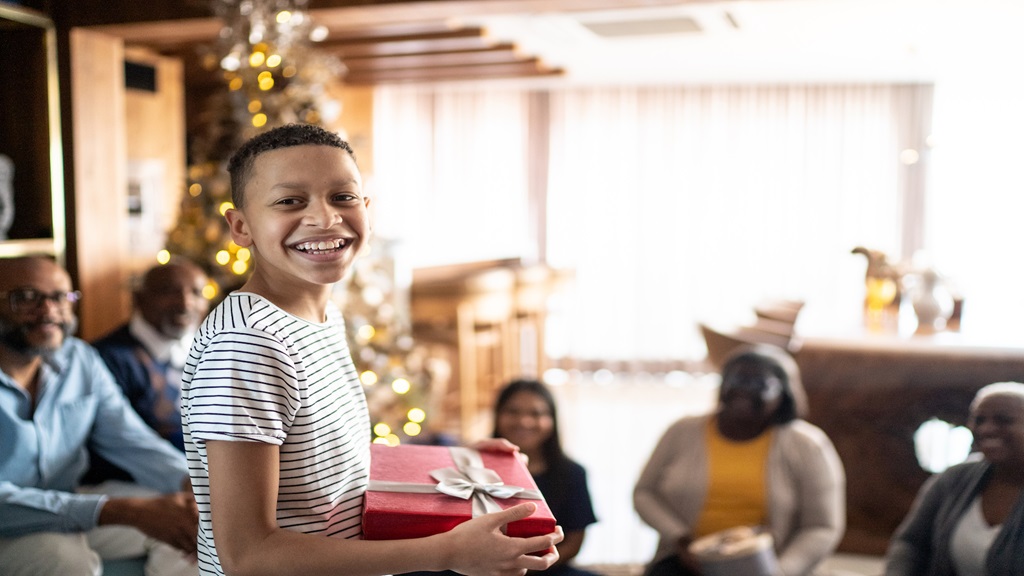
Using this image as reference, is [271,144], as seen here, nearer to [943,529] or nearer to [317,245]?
[317,245]

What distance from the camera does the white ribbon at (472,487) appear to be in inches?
44.0

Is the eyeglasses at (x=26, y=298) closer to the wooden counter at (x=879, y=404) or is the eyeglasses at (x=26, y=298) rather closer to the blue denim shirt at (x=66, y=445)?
the blue denim shirt at (x=66, y=445)

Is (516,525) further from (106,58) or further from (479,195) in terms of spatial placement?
(479,195)

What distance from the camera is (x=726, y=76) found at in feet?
22.4

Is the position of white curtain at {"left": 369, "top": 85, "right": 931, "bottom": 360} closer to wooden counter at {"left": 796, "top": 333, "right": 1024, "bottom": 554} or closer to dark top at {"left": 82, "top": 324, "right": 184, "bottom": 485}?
wooden counter at {"left": 796, "top": 333, "right": 1024, "bottom": 554}

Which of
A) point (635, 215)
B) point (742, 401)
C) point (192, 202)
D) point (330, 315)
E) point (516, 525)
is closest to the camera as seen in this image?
point (516, 525)

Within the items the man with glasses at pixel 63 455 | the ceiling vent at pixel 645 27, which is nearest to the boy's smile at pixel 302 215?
the man with glasses at pixel 63 455

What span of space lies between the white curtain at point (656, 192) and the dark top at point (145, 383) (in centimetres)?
459

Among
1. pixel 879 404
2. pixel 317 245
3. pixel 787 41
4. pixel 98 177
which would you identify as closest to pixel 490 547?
pixel 317 245

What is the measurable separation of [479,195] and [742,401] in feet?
17.1

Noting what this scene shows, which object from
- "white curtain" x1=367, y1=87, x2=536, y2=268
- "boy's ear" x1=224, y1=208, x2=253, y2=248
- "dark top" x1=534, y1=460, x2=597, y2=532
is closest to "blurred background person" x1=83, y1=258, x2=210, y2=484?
"dark top" x1=534, y1=460, x2=597, y2=532

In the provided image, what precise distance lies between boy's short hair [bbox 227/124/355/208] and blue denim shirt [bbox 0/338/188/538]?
3.39ft

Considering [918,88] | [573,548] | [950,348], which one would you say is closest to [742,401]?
[573,548]

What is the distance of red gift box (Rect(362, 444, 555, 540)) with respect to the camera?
1.06 m
